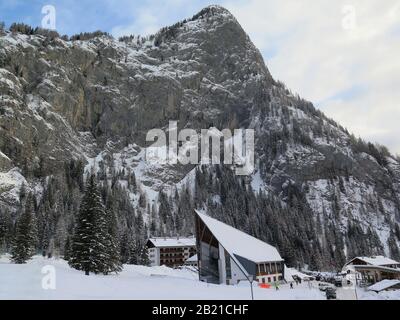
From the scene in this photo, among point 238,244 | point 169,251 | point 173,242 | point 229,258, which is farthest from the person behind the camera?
point 173,242

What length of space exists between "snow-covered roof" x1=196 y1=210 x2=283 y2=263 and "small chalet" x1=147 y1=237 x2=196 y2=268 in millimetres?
59838

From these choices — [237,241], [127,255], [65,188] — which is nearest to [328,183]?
[65,188]

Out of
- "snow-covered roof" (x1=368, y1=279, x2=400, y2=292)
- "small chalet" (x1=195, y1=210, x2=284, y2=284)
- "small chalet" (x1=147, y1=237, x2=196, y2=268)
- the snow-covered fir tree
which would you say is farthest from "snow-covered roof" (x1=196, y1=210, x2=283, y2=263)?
"small chalet" (x1=147, y1=237, x2=196, y2=268)

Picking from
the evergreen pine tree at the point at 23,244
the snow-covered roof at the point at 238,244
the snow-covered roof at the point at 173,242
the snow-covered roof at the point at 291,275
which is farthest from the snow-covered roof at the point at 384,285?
the snow-covered roof at the point at 173,242

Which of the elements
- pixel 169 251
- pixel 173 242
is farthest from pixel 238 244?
pixel 173 242

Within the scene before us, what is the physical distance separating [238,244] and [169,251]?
66.3m

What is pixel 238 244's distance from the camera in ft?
158

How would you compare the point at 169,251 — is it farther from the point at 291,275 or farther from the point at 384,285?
the point at 384,285

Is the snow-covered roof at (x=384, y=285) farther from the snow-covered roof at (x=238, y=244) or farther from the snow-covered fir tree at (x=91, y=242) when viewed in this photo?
the snow-covered fir tree at (x=91, y=242)

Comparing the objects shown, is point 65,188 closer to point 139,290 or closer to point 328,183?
point 328,183

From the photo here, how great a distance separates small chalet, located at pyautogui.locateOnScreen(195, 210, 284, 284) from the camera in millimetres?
44469

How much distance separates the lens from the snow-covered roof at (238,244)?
4541cm

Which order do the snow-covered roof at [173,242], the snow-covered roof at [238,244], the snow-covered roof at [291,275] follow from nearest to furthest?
the snow-covered roof at [238,244] → the snow-covered roof at [291,275] → the snow-covered roof at [173,242]
